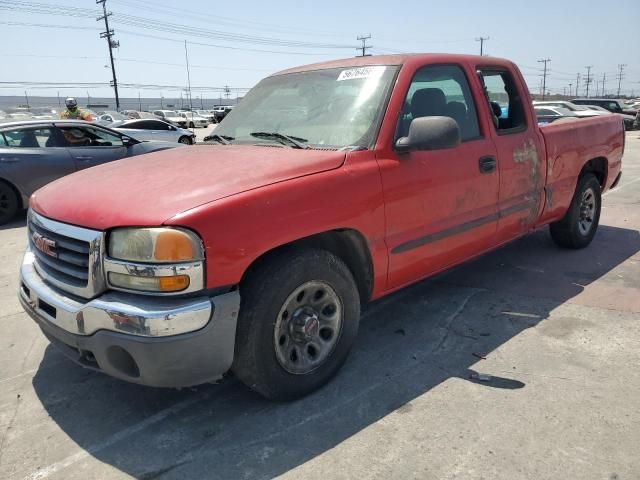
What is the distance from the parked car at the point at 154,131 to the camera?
1487 centimetres


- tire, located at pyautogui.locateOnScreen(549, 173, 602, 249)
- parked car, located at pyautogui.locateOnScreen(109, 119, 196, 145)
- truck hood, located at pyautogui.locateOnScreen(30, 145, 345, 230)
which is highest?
truck hood, located at pyautogui.locateOnScreen(30, 145, 345, 230)

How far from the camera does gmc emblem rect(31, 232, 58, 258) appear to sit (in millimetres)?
2727

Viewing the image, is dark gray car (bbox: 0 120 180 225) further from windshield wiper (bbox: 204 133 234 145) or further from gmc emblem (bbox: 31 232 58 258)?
gmc emblem (bbox: 31 232 58 258)

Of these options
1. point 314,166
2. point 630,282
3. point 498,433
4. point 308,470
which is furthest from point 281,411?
point 630,282

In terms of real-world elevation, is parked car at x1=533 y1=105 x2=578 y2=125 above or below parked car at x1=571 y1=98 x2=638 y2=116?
A: above

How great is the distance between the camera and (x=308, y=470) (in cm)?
238

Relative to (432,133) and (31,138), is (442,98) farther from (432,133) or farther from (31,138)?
(31,138)

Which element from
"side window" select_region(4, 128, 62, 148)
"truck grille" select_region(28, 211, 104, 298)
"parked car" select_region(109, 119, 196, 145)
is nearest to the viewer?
"truck grille" select_region(28, 211, 104, 298)

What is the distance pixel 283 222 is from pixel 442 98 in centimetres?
182

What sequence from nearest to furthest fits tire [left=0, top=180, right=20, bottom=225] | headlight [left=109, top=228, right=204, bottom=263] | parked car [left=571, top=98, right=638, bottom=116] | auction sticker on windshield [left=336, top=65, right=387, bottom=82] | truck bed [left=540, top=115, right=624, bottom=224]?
headlight [left=109, top=228, right=204, bottom=263], auction sticker on windshield [left=336, top=65, right=387, bottom=82], truck bed [left=540, top=115, right=624, bottom=224], tire [left=0, top=180, right=20, bottom=225], parked car [left=571, top=98, right=638, bottom=116]

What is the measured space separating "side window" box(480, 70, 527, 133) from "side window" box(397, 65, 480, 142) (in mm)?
295

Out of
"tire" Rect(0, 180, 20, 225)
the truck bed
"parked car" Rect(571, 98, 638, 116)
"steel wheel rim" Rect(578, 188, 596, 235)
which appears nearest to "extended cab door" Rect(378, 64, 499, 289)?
the truck bed

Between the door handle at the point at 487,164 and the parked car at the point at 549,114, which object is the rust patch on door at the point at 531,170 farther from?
the parked car at the point at 549,114

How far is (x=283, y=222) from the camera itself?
2613mm
